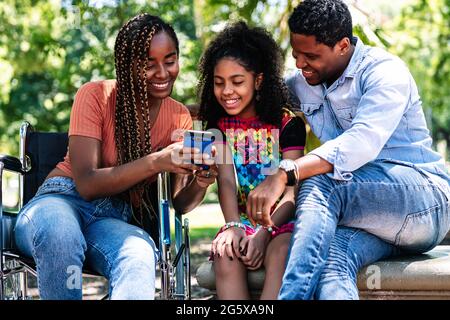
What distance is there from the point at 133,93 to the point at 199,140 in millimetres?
545

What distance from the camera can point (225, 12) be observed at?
6406 mm

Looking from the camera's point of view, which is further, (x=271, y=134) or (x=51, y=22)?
(x=51, y=22)

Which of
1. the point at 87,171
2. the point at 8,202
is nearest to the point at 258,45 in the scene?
the point at 87,171

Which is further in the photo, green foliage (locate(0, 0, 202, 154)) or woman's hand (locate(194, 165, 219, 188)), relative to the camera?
green foliage (locate(0, 0, 202, 154))

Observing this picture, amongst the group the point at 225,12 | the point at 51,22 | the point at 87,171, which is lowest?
the point at 87,171

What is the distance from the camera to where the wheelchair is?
3.24 meters

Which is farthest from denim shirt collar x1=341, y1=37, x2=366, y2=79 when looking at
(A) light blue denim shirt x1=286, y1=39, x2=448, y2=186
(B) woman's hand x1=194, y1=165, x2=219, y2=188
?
(B) woman's hand x1=194, y1=165, x2=219, y2=188

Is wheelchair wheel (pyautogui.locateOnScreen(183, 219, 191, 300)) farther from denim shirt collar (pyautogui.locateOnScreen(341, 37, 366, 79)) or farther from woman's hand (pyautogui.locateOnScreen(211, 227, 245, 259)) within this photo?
denim shirt collar (pyautogui.locateOnScreen(341, 37, 366, 79))

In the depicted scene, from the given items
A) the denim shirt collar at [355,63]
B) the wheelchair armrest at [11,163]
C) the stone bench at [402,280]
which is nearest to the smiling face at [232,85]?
the denim shirt collar at [355,63]

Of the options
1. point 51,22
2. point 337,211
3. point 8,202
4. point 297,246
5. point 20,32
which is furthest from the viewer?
point 8,202

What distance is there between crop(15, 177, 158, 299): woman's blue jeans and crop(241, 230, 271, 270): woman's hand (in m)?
0.38

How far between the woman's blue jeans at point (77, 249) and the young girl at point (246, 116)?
40 centimetres
